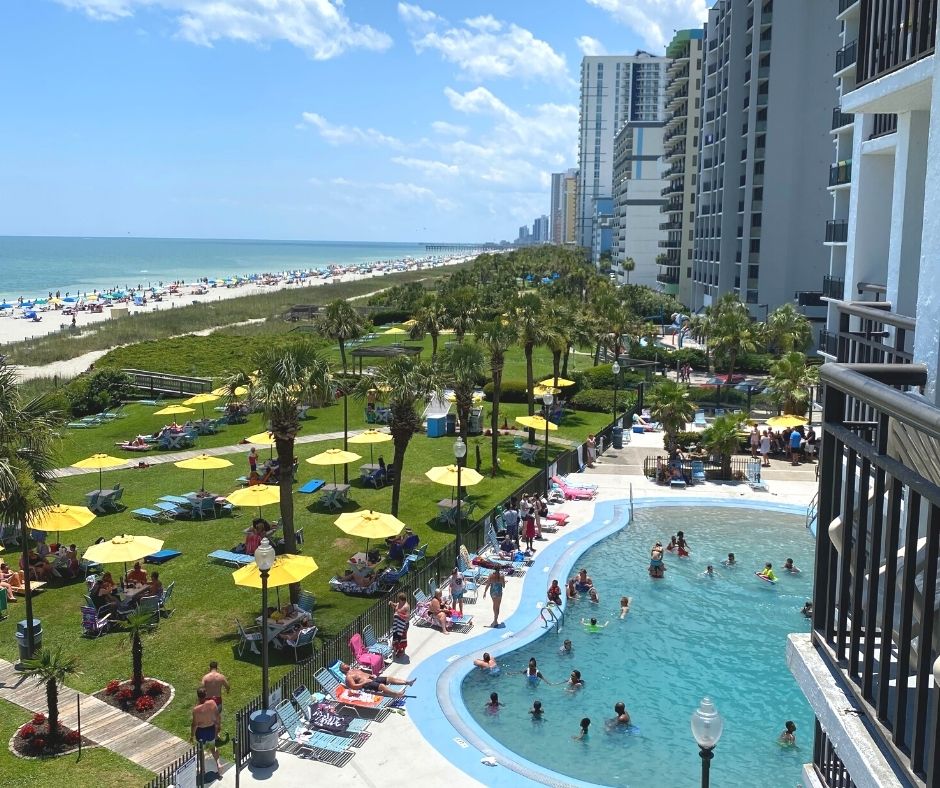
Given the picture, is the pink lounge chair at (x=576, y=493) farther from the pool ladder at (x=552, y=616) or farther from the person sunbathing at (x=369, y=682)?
the person sunbathing at (x=369, y=682)

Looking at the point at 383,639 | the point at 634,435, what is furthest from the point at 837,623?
the point at 634,435

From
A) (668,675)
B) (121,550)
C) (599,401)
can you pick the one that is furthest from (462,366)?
(599,401)

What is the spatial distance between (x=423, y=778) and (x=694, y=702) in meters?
6.67

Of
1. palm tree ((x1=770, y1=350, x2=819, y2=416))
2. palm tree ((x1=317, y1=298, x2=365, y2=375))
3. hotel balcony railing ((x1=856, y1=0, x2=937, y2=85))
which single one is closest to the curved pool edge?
hotel balcony railing ((x1=856, y1=0, x2=937, y2=85))

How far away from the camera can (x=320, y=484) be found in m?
33.0

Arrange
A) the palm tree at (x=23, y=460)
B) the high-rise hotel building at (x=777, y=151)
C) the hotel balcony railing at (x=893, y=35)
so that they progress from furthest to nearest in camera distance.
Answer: the high-rise hotel building at (x=777, y=151) → the palm tree at (x=23, y=460) → the hotel balcony railing at (x=893, y=35)

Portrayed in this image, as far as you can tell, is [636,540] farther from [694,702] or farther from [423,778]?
[423,778]

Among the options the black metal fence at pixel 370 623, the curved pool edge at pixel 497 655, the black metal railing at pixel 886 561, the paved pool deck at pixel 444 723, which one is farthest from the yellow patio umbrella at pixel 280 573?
the black metal railing at pixel 886 561

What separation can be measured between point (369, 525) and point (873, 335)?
15.7 m

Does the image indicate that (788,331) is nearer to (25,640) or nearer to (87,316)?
(25,640)

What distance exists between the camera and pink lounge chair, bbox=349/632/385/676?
60.0 feet

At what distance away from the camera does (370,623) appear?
20016mm

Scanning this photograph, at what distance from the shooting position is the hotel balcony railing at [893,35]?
7.62 metres

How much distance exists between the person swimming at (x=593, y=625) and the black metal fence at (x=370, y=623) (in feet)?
13.4
